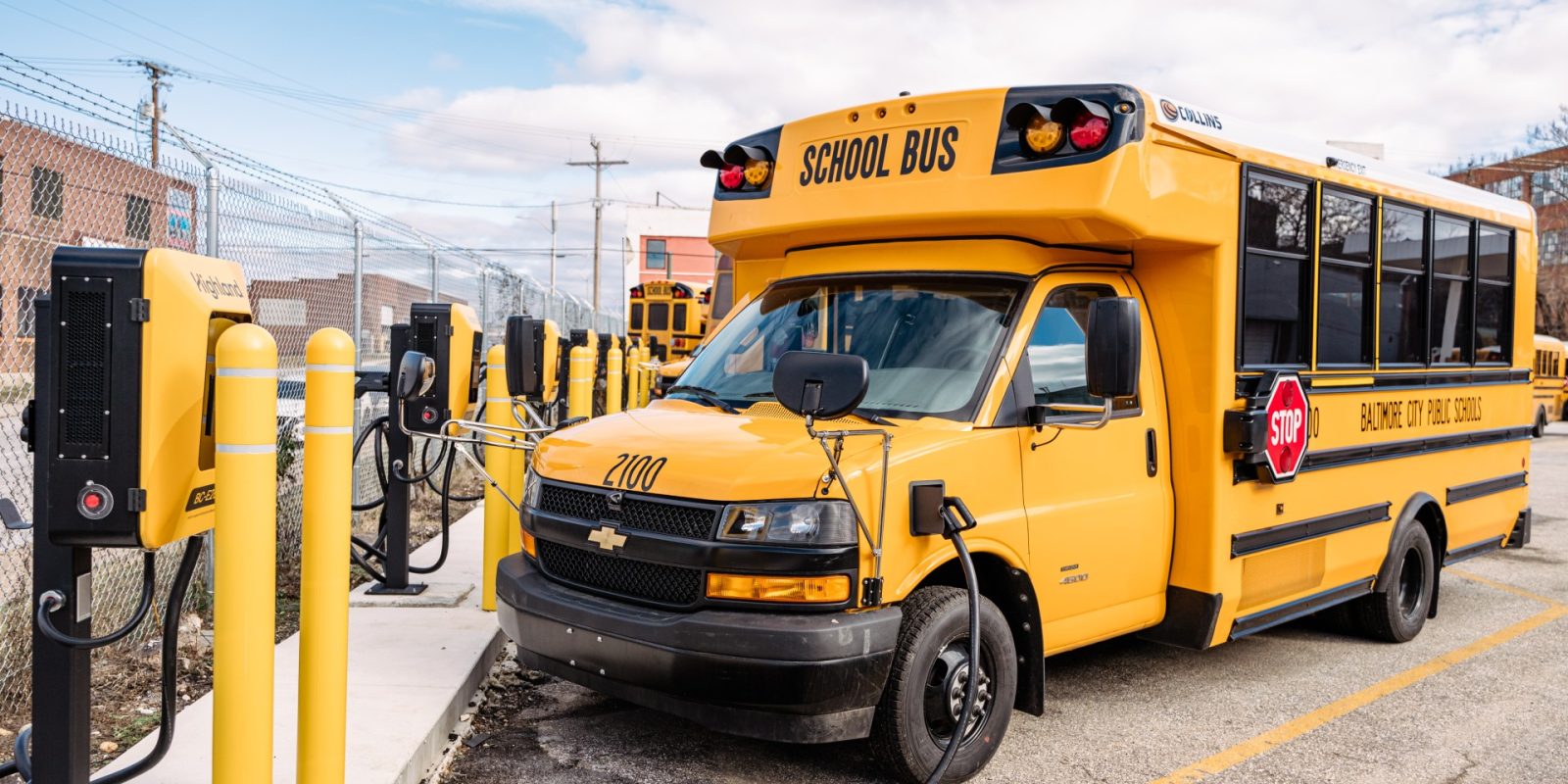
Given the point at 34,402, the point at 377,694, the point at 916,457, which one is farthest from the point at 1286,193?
the point at 34,402

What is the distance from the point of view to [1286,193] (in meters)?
5.85

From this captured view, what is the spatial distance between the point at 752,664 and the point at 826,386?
0.96m

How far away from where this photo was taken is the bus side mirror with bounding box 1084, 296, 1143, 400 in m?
4.49

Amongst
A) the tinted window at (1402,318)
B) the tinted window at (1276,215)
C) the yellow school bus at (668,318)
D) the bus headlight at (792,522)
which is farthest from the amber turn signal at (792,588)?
the yellow school bus at (668,318)

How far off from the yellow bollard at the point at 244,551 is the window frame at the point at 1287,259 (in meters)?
4.15

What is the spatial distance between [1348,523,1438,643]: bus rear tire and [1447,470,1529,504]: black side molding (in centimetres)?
37

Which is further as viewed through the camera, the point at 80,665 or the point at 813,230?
the point at 813,230

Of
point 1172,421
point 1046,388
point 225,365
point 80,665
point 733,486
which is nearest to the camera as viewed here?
point 225,365

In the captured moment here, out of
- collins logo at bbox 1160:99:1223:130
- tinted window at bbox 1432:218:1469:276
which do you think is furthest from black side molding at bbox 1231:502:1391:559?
collins logo at bbox 1160:99:1223:130

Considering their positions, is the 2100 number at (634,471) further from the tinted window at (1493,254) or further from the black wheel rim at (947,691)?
the tinted window at (1493,254)

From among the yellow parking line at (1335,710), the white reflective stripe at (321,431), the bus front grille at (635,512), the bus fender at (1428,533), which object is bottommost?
the yellow parking line at (1335,710)

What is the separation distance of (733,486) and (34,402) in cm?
208

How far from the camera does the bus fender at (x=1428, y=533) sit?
678cm

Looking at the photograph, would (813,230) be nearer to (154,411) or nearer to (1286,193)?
(1286,193)
